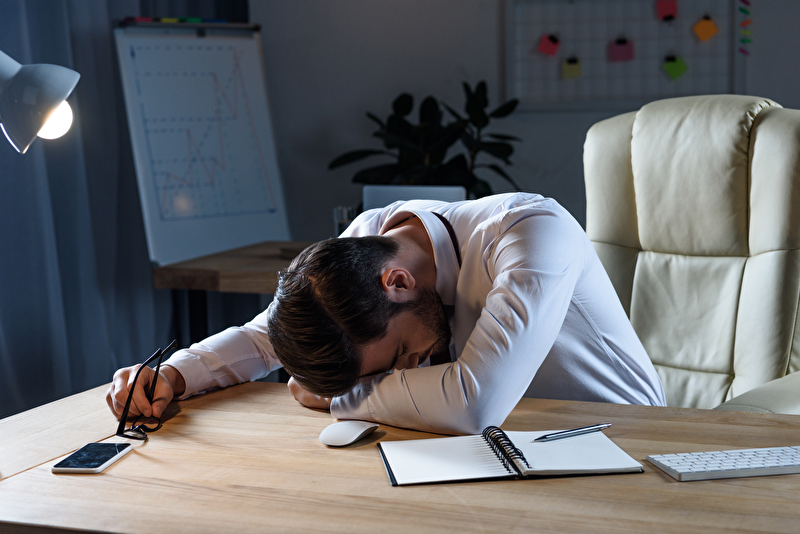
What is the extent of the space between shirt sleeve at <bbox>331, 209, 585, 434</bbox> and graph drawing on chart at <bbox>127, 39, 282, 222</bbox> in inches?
69.4

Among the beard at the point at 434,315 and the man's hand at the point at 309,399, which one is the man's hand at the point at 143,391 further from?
the beard at the point at 434,315

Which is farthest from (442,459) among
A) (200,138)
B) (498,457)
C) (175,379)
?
(200,138)

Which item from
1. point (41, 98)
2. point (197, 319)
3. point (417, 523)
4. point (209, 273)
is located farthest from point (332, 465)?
point (197, 319)

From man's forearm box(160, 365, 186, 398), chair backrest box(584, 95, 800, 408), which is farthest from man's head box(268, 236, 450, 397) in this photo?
chair backrest box(584, 95, 800, 408)

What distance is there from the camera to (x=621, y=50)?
2.93 m

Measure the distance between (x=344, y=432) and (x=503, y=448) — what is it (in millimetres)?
202

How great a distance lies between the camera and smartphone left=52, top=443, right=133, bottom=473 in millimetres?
766

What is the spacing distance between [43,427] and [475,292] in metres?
0.65

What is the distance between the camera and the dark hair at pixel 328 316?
0.88 m

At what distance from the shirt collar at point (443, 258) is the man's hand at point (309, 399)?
255 millimetres

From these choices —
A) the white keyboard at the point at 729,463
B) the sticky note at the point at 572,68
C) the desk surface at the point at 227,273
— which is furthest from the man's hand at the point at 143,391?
the sticky note at the point at 572,68

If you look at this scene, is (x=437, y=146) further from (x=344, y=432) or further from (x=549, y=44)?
(x=344, y=432)

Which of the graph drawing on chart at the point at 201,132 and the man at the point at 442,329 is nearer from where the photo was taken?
the man at the point at 442,329

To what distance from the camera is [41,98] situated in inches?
34.7
